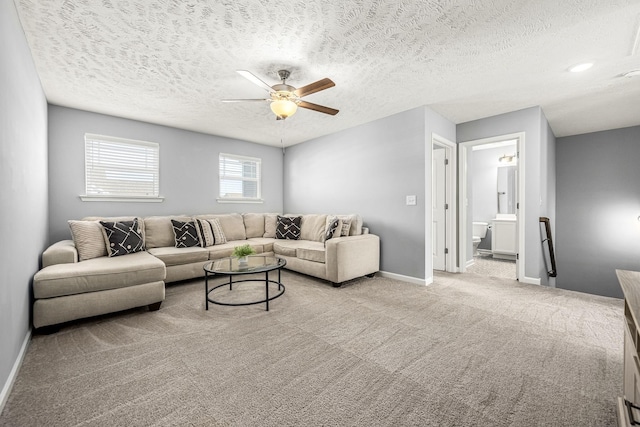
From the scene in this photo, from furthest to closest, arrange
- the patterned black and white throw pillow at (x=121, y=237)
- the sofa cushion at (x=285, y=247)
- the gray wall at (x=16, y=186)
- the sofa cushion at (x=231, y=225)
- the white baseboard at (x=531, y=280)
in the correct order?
the sofa cushion at (x=231, y=225)
the sofa cushion at (x=285, y=247)
the white baseboard at (x=531, y=280)
the patterned black and white throw pillow at (x=121, y=237)
the gray wall at (x=16, y=186)

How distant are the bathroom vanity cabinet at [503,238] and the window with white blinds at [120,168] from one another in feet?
21.4

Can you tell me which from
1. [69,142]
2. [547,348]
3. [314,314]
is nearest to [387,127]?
[314,314]

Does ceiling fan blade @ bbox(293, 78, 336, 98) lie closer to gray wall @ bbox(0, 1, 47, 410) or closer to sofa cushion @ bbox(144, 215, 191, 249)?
gray wall @ bbox(0, 1, 47, 410)

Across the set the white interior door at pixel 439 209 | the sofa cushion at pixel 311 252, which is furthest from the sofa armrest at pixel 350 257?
the white interior door at pixel 439 209

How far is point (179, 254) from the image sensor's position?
351cm

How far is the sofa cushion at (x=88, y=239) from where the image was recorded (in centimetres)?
294

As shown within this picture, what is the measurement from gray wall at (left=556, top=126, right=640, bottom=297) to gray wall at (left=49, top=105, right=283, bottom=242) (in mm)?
5791

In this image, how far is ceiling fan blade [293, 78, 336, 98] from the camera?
222 cm

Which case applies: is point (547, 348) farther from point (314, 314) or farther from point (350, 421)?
point (314, 314)

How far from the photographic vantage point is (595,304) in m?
2.79

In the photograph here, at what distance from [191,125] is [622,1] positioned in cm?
485

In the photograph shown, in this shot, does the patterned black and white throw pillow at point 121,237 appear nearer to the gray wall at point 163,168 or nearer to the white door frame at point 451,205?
the gray wall at point 163,168

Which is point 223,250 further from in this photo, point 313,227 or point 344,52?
point 344,52

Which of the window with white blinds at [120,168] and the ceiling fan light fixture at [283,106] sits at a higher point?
the ceiling fan light fixture at [283,106]
